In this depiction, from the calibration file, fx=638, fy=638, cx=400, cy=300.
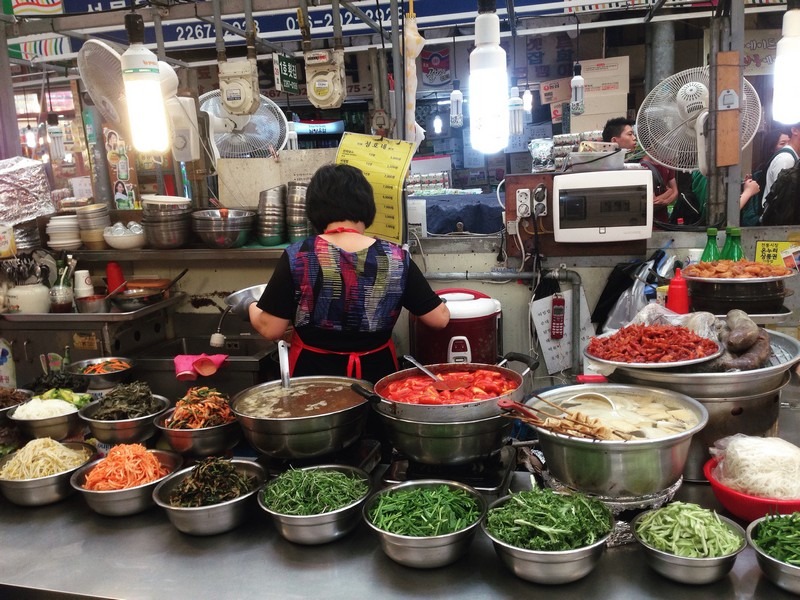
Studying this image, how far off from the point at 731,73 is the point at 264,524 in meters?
3.09

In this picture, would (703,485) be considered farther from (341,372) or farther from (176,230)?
(176,230)

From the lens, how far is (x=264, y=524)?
74.3 inches

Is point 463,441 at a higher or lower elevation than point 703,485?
higher

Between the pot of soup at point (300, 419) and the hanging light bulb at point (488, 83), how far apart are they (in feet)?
4.57

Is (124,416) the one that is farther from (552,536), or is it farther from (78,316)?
(552,536)

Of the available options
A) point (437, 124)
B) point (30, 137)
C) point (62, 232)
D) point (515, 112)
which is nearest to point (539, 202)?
point (62, 232)

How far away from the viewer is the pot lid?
10.6 feet

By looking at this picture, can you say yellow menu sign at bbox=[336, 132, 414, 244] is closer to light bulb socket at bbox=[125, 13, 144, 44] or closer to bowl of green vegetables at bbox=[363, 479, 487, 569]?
light bulb socket at bbox=[125, 13, 144, 44]

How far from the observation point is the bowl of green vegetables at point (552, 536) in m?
1.48

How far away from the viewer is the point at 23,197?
12.4 feet

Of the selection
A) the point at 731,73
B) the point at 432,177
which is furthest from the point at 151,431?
the point at 432,177

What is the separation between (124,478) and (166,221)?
2.03 m

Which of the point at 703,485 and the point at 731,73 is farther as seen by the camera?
the point at 731,73

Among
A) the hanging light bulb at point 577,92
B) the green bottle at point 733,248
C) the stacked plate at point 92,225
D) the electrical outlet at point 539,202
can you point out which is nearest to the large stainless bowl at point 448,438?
the green bottle at point 733,248
